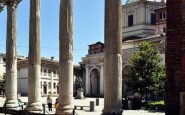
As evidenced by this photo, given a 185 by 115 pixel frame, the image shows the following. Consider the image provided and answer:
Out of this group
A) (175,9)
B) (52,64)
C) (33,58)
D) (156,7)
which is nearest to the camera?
(175,9)

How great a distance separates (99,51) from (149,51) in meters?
40.4

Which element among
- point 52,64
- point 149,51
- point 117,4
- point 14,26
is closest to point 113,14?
point 117,4

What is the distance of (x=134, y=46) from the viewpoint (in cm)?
7112

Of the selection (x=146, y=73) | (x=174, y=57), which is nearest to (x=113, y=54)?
(x=174, y=57)

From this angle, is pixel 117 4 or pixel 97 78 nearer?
pixel 117 4

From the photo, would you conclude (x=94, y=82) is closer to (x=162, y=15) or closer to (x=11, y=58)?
(x=162, y=15)

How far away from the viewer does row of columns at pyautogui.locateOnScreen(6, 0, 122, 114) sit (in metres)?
19.0

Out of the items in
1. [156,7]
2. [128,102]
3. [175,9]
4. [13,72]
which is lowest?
[128,102]

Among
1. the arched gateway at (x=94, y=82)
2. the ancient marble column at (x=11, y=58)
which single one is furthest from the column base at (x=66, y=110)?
the arched gateway at (x=94, y=82)

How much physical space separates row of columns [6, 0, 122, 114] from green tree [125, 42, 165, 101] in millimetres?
15790

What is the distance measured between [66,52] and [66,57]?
0.28 m

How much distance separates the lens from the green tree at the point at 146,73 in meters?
43.5

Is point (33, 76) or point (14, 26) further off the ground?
point (14, 26)

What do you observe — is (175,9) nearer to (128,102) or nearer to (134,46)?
(128,102)
